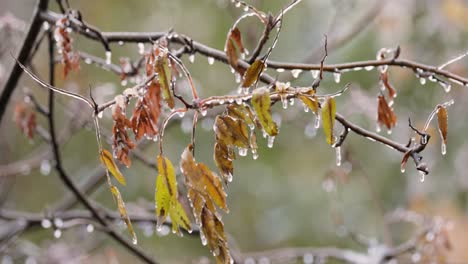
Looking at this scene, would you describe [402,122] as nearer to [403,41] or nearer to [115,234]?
[403,41]

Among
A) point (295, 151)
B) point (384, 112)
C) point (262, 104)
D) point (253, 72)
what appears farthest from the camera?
point (295, 151)

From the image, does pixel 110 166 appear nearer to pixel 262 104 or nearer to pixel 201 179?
pixel 201 179

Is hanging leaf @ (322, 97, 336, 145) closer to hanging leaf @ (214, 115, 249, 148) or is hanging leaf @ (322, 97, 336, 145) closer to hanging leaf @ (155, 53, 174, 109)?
hanging leaf @ (214, 115, 249, 148)

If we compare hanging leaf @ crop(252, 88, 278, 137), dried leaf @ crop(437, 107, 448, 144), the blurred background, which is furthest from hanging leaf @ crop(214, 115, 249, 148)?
the blurred background

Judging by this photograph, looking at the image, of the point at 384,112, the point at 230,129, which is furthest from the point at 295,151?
the point at 230,129

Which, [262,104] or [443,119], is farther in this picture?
[443,119]

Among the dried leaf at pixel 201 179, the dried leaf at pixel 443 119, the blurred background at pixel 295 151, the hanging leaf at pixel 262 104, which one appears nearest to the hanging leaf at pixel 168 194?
the dried leaf at pixel 201 179

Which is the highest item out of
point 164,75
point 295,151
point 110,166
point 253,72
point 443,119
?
point 295,151
